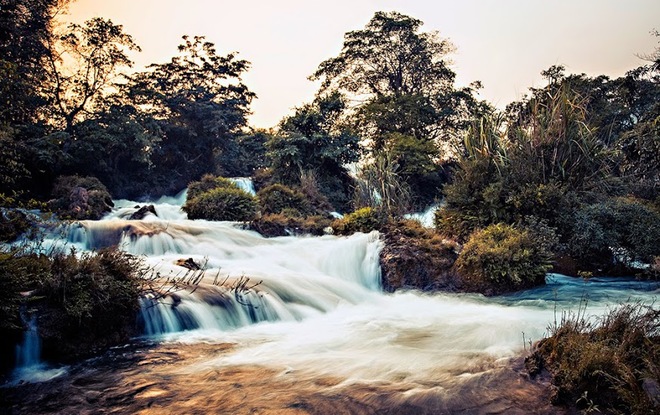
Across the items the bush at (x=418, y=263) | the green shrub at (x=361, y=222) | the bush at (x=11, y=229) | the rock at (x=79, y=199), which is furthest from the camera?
the rock at (x=79, y=199)

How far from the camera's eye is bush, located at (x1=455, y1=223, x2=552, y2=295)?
8414 millimetres

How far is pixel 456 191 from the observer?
11250 millimetres

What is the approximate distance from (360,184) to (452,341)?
28.6 feet

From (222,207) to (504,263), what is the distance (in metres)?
9.69

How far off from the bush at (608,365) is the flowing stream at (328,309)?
1.78 ft

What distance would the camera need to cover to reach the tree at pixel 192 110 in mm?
24467

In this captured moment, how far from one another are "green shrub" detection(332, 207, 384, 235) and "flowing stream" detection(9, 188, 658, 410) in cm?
69

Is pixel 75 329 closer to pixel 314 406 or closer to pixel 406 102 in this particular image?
pixel 314 406

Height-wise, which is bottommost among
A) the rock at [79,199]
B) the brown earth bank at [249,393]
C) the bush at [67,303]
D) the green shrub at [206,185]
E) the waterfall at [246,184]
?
the brown earth bank at [249,393]

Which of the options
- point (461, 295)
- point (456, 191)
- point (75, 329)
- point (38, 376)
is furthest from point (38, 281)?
point (456, 191)

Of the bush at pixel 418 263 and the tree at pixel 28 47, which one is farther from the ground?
the tree at pixel 28 47

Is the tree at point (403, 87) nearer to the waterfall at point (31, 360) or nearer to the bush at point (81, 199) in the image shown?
the bush at point (81, 199)

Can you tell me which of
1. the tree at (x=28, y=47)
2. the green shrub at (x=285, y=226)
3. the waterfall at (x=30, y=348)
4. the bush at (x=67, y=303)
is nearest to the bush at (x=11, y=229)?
the bush at (x=67, y=303)

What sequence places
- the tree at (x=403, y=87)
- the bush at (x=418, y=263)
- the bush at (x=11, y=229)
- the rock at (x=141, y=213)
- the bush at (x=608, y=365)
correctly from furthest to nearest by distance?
the tree at (x=403, y=87), the rock at (x=141, y=213), the bush at (x=418, y=263), the bush at (x=11, y=229), the bush at (x=608, y=365)
